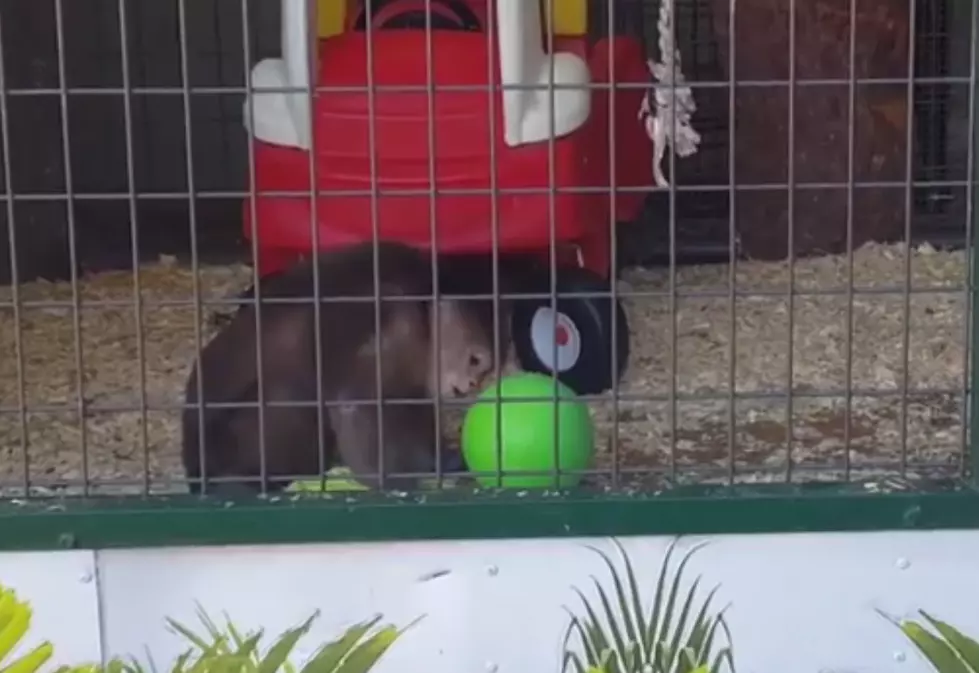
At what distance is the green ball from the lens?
2.00m

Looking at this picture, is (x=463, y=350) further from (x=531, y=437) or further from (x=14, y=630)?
(x=14, y=630)

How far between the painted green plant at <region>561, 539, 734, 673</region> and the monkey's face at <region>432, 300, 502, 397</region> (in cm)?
60

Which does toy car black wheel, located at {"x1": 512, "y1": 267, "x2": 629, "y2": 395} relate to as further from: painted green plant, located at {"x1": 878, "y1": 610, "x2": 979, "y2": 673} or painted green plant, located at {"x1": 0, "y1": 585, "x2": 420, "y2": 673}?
painted green plant, located at {"x1": 878, "y1": 610, "x2": 979, "y2": 673}

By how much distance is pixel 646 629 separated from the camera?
1811mm

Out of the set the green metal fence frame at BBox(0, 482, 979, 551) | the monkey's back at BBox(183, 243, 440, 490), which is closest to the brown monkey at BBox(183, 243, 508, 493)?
the monkey's back at BBox(183, 243, 440, 490)

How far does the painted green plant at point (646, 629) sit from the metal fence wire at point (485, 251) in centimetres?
14

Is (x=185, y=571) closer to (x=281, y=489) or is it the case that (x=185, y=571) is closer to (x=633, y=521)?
(x=281, y=489)

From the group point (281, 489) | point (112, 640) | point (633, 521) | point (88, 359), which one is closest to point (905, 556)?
point (633, 521)

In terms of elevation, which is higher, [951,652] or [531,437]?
[531,437]

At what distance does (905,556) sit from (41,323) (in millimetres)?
2138

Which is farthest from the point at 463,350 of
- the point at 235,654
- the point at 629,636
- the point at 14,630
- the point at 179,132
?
the point at 179,132

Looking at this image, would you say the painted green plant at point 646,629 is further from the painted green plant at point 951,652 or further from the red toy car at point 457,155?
the red toy car at point 457,155

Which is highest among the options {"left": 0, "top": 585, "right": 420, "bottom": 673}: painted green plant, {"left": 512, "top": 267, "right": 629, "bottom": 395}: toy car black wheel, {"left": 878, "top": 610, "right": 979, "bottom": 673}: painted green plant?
{"left": 512, "top": 267, "right": 629, "bottom": 395}: toy car black wheel

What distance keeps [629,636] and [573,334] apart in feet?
3.27
